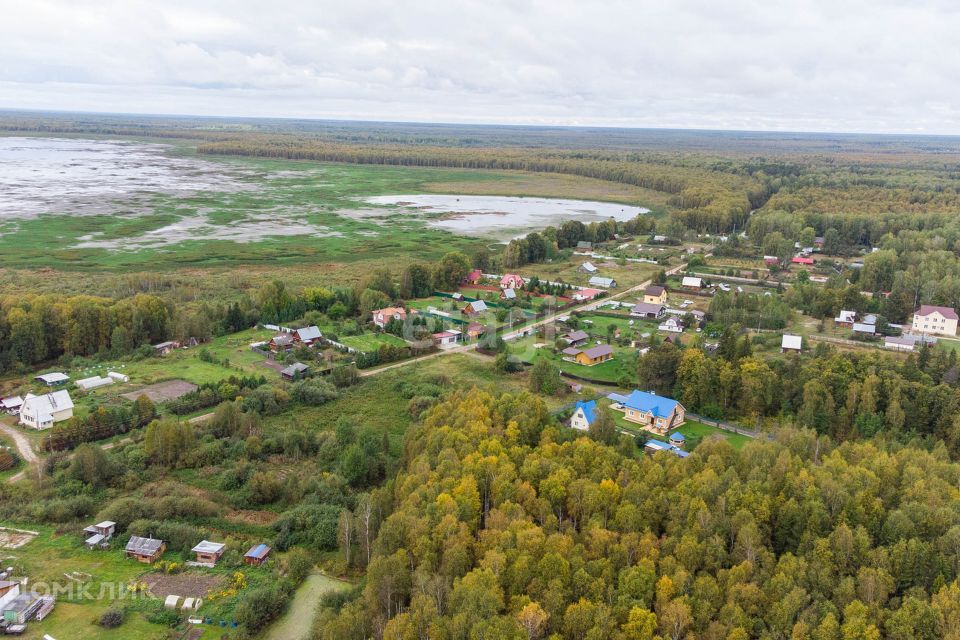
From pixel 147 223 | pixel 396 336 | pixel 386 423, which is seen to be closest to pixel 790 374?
pixel 386 423

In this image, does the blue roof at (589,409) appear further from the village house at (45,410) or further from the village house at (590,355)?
the village house at (45,410)

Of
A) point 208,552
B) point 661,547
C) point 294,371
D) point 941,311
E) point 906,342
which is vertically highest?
point 941,311

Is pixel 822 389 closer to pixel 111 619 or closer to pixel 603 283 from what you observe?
pixel 111 619

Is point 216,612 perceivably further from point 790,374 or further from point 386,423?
point 790,374

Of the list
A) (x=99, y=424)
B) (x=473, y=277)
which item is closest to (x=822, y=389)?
(x=99, y=424)

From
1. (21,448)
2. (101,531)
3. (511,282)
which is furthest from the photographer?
(511,282)

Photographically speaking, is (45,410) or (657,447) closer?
(657,447)

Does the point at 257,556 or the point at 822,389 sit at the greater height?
the point at 822,389
